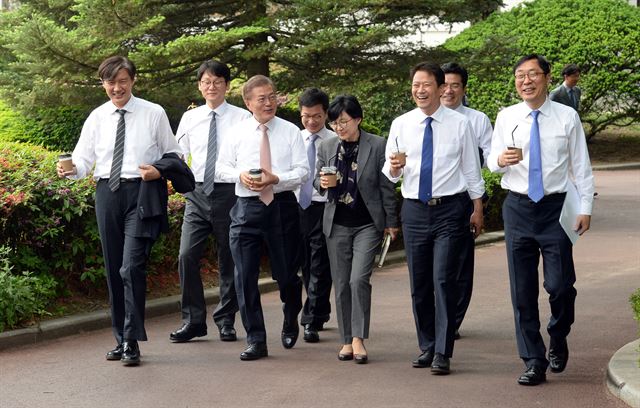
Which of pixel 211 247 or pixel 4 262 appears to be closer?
pixel 4 262

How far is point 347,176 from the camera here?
8.67 meters

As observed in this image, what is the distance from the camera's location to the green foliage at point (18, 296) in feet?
30.0

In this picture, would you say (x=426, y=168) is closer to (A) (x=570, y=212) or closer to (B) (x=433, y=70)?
(B) (x=433, y=70)

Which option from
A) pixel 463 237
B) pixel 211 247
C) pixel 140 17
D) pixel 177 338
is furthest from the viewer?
pixel 140 17

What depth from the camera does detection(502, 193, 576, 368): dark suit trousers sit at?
769cm

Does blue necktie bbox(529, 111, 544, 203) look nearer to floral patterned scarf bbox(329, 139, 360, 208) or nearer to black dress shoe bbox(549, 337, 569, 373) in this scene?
black dress shoe bbox(549, 337, 569, 373)

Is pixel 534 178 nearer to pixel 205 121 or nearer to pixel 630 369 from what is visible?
pixel 630 369

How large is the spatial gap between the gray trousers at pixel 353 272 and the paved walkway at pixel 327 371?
0.92 feet

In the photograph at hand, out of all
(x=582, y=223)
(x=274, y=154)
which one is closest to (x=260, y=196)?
(x=274, y=154)

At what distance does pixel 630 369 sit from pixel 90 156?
13.1 feet

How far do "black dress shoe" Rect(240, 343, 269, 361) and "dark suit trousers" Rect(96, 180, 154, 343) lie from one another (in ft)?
2.35

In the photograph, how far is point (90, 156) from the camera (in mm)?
8570

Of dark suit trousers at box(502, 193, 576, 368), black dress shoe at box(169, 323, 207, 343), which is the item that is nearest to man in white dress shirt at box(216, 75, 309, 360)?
black dress shoe at box(169, 323, 207, 343)

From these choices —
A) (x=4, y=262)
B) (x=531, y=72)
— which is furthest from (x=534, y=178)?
(x=4, y=262)
